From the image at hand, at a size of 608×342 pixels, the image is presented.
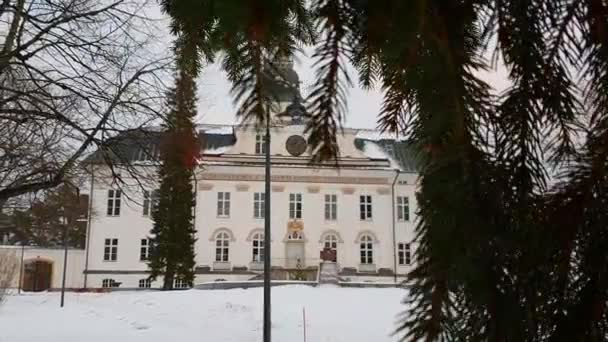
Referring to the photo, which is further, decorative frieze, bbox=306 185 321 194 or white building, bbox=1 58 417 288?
decorative frieze, bbox=306 185 321 194

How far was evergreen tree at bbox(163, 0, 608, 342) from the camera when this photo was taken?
2.86 feet

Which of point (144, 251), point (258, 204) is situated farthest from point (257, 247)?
point (144, 251)

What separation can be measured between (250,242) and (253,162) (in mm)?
4915

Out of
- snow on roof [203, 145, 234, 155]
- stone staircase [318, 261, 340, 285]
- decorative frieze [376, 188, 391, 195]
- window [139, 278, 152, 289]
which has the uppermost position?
snow on roof [203, 145, 234, 155]

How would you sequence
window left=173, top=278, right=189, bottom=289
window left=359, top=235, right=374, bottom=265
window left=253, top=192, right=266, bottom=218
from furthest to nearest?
window left=359, top=235, right=374, bottom=265
window left=253, top=192, right=266, bottom=218
window left=173, top=278, right=189, bottom=289

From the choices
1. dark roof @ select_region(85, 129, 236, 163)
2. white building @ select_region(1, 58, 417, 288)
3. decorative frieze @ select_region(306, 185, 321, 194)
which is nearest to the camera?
dark roof @ select_region(85, 129, 236, 163)

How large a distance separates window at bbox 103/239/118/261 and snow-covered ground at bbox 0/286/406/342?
11.7m

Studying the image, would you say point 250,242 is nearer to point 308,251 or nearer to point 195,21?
point 308,251

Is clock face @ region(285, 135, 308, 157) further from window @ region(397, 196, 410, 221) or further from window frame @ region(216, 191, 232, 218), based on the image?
window @ region(397, 196, 410, 221)

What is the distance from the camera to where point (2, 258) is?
84.5ft

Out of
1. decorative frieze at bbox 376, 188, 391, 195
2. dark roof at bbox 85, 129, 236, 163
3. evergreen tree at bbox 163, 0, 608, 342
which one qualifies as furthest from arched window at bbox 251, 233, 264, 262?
evergreen tree at bbox 163, 0, 608, 342

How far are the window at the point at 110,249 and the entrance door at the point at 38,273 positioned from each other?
18.1 ft

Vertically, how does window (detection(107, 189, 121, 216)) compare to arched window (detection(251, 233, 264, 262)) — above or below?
above

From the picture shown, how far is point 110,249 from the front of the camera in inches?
1501
